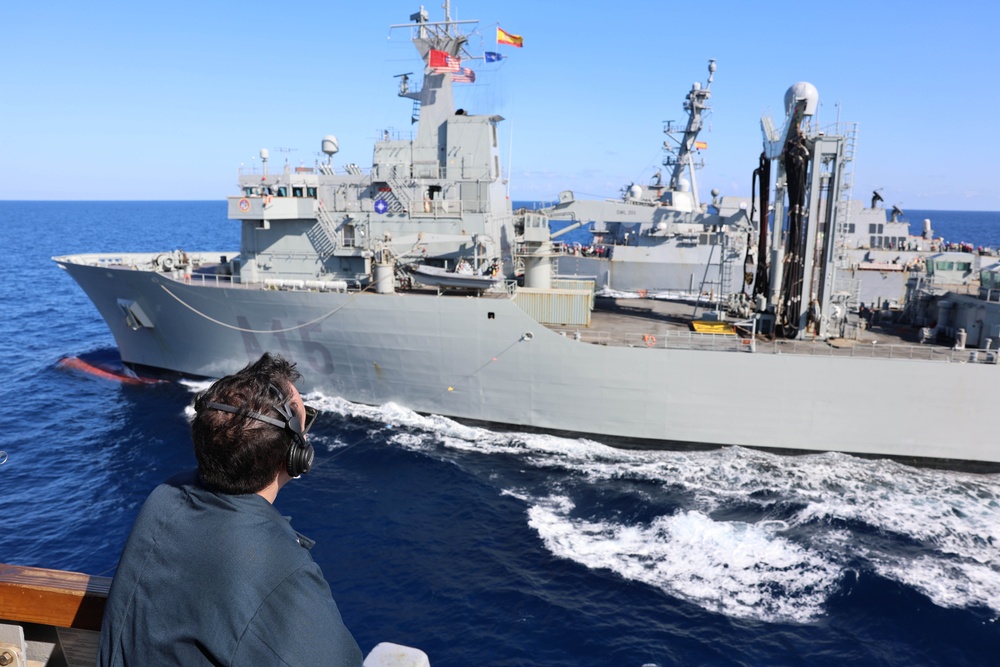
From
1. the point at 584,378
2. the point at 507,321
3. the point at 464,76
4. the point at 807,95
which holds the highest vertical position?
the point at 464,76

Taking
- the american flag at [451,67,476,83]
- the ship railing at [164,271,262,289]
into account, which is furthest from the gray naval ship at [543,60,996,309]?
the ship railing at [164,271,262,289]

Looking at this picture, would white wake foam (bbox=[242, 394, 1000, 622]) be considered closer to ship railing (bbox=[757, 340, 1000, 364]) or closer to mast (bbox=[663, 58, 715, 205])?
ship railing (bbox=[757, 340, 1000, 364])

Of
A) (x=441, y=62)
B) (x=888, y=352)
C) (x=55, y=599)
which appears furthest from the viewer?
(x=441, y=62)

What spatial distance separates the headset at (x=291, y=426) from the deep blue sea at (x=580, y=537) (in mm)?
9504

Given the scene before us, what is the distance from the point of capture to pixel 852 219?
134ft

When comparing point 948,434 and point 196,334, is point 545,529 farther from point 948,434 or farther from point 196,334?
point 196,334

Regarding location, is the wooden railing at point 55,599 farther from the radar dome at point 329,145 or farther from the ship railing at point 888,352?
→ the radar dome at point 329,145

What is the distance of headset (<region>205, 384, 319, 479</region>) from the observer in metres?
2.00

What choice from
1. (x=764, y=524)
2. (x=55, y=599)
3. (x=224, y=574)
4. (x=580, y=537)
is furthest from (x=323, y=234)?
(x=224, y=574)

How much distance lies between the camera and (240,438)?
6.51 feet

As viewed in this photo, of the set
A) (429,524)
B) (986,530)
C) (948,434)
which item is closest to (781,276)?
(948,434)

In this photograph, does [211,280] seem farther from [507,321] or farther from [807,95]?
[807,95]

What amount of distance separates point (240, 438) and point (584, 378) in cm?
1637

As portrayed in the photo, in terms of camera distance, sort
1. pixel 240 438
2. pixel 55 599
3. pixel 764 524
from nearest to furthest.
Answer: pixel 240 438 < pixel 55 599 < pixel 764 524
